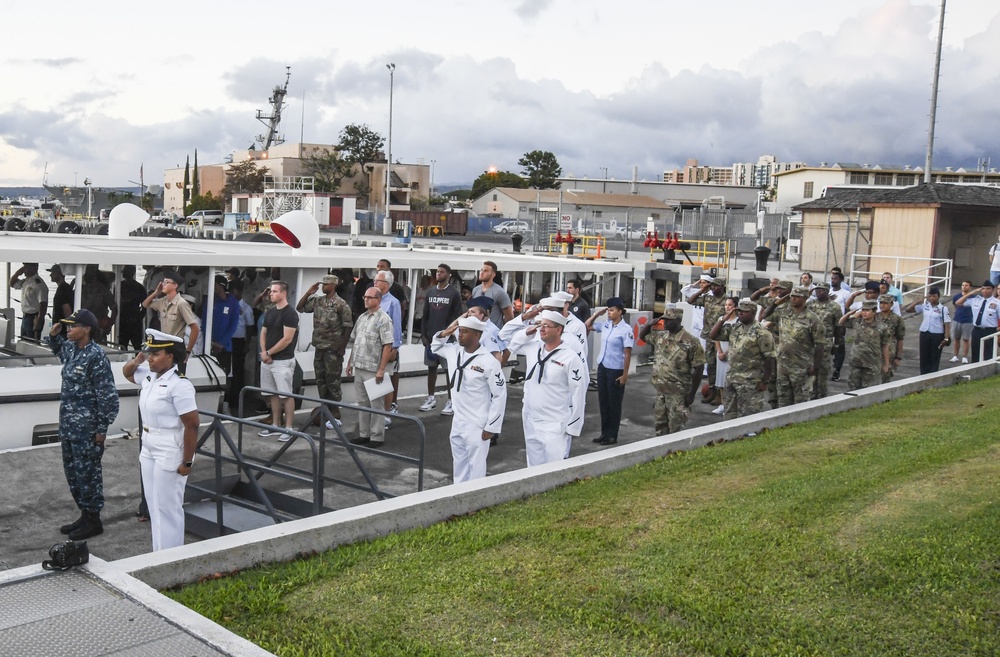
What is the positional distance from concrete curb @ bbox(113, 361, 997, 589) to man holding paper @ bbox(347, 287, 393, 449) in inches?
128

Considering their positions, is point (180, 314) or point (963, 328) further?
point (963, 328)

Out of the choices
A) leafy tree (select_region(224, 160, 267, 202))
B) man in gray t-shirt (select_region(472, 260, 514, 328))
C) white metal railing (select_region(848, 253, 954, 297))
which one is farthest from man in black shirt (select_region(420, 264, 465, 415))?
leafy tree (select_region(224, 160, 267, 202))

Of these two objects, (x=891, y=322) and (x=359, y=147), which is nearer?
(x=891, y=322)

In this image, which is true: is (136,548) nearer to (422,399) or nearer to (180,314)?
(180,314)

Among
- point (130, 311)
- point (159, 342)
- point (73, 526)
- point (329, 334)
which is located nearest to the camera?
point (159, 342)

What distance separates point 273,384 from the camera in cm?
1168

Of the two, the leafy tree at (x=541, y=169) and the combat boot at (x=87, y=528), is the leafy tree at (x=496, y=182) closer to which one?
the leafy tree at (x=541, y=169)

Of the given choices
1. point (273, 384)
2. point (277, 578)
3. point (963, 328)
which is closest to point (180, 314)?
point (273, 384)

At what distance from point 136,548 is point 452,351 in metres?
3.12

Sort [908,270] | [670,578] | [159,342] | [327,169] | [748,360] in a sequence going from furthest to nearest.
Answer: [327,169] → [908,270] → [748,360] → [159,342] → [670,578]

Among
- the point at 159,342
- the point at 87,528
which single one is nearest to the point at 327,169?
the point at 87,528

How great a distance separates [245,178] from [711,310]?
262 feet

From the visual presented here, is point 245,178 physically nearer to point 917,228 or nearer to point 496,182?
point 496,182

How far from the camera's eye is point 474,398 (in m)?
8.62
